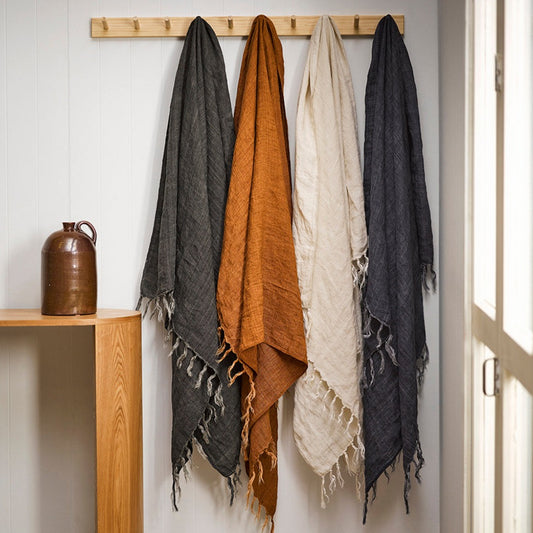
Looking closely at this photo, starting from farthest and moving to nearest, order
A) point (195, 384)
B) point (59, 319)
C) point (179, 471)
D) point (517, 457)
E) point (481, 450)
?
point (179, 471) < point (195, 384) < point (59, 319) < point (481, 450) < point (517, 457)

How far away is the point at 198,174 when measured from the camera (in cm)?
175

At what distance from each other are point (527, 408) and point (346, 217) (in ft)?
2.60

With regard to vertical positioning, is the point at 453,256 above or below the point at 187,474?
above

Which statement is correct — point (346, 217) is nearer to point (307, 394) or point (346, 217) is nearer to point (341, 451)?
point (307, 394)

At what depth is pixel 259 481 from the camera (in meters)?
1.79

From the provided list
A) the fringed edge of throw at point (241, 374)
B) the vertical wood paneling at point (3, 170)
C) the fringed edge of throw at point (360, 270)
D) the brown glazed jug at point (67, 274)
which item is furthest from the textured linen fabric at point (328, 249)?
the vertical wood paneling at point (3, 170)

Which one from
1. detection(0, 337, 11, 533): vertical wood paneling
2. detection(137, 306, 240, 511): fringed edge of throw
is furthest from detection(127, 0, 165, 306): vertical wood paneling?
detection(0, 337, 11, 533): vertical wood paneling

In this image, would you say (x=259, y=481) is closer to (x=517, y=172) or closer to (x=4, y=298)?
(x=4, y=298)

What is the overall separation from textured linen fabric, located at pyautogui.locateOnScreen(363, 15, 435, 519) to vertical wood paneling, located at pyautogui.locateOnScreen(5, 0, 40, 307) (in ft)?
3.10

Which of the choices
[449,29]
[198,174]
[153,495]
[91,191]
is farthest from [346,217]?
[153,495]

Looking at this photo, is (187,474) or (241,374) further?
(187,474)

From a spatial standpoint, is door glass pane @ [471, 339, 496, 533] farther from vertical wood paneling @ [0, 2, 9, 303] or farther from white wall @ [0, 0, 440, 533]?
vertical wood paneling @ [0, 2, 9, 303]

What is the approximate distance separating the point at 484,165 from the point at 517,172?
23cm

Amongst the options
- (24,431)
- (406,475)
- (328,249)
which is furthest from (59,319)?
(406,475)
